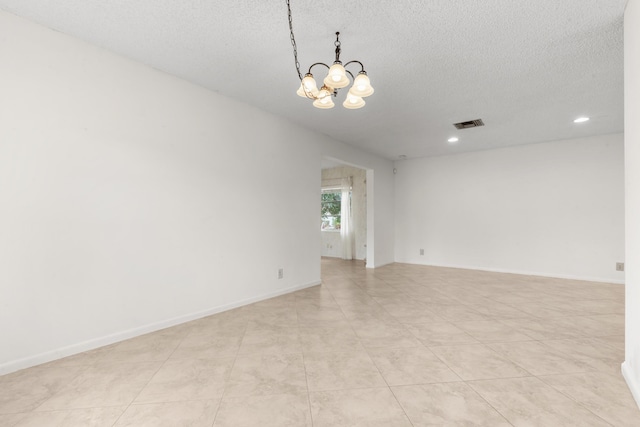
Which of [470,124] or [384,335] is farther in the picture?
[470,124]

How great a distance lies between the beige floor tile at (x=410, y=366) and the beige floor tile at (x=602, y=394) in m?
0.64

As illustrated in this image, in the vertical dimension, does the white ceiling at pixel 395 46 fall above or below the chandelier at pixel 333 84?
above

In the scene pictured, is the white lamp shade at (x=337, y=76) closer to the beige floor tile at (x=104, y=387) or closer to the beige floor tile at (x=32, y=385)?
the beige floor tile at (x=104, y=387)

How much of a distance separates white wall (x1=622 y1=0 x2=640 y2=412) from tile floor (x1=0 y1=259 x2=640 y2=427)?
0.74ft

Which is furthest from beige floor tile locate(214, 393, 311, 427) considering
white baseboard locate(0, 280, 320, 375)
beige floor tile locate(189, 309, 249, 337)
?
white baseboard locate(0, 280, 320, 375)

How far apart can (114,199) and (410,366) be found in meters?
2.75

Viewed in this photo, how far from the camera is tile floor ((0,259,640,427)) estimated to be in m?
1.62

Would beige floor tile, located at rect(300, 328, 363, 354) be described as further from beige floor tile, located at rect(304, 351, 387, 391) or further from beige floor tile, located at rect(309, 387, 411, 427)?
beige floor tile, located at rect(309, 387, 411, 427)

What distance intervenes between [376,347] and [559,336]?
1.70 meters

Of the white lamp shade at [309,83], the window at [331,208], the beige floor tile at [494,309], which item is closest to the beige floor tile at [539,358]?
the beige floor tile at [494,309]

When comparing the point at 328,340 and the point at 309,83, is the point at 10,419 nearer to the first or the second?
the point at 328,340

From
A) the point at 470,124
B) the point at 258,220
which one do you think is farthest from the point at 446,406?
the point at 470,124

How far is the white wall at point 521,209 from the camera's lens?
200 inches

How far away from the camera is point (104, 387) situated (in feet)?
6.21
